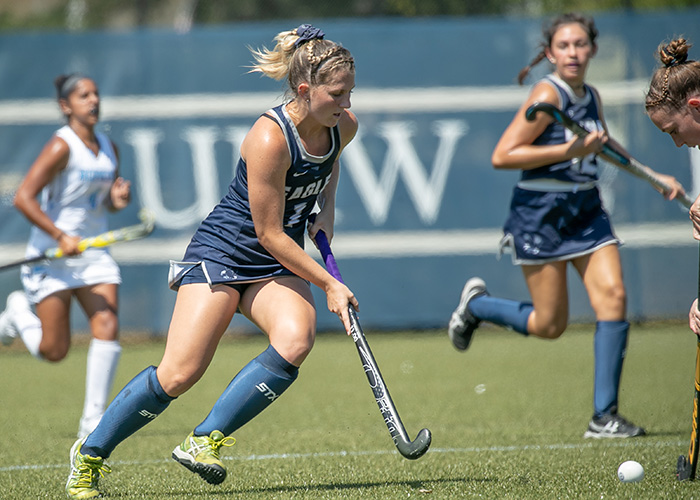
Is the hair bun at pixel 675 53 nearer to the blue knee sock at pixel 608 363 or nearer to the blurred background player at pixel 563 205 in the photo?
the blurred background player at pixel 563 205

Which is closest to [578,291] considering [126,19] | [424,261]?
[424,261]

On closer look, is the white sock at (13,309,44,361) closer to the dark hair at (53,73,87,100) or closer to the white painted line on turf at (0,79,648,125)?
the dark hair at (53,73,87,100)

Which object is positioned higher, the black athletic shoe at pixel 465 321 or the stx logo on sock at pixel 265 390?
the stx logo on sock at pixel 265 390

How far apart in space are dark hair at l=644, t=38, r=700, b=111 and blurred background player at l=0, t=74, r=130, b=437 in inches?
116

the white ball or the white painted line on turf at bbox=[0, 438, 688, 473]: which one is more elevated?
the white ball

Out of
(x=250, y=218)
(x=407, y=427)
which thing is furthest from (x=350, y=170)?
(x=250, y=218)

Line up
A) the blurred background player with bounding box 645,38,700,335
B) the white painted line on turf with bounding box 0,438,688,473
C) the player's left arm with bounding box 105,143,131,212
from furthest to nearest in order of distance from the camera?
the player's left arm with bounding box 105,143,131,212 < the white painted line on turf with bounding box 0,438,688,473 < the blurred background player with bounding box 645,38,700,335

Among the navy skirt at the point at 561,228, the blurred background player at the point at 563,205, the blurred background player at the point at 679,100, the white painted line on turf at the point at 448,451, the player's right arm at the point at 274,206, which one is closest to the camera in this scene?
the blurred background player at the point at 679,100

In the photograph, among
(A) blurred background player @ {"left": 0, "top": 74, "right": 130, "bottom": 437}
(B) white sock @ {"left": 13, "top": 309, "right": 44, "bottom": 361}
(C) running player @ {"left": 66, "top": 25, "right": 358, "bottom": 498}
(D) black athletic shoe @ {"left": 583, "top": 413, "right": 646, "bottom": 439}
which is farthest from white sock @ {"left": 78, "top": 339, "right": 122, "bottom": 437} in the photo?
(D) black athletic shoe @ {"left": 583, "top": 413, "right": 646, "bottom": 439}

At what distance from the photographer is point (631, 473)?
319 cm

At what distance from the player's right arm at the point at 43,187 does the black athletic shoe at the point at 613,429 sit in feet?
9.03

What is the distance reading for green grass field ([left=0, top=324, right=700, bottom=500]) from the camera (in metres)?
3.29

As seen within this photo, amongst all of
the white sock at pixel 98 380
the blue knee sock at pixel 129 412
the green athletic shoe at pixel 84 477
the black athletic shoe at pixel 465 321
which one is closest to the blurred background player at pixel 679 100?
the blue knee sock at pixel 129 412

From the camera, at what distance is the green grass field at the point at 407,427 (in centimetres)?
329
